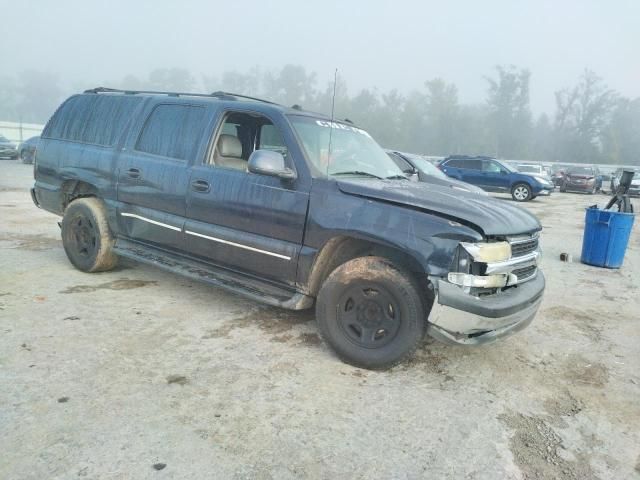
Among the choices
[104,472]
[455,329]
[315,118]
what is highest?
[315,118]

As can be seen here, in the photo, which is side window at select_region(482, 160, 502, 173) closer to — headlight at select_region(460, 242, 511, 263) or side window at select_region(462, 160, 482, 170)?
side window at select_region(462, 160, 482, 170)

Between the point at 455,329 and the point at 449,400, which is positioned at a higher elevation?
the point at 455,329

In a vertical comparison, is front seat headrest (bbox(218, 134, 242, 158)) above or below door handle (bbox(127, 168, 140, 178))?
above

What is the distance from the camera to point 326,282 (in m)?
3.64

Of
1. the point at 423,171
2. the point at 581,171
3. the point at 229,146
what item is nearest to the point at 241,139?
the point at 229,146

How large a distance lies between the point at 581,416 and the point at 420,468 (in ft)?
4.23

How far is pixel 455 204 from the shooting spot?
3469 millimetres

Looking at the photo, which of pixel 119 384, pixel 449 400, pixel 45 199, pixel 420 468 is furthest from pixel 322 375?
pixel 45 199

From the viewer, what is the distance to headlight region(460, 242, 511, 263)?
3.14 meters

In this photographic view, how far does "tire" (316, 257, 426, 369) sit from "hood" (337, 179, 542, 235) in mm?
461

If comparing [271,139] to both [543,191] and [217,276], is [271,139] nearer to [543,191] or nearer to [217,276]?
[217,276]

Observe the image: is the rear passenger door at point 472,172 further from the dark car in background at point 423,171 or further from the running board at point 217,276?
the running board at point 217,276

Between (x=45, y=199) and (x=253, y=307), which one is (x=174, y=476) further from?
(x=45, y=199)

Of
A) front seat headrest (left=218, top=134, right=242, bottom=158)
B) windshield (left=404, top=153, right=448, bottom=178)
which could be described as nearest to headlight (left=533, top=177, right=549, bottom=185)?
windshield (left=404, top=153, right=448, bottom=178)
